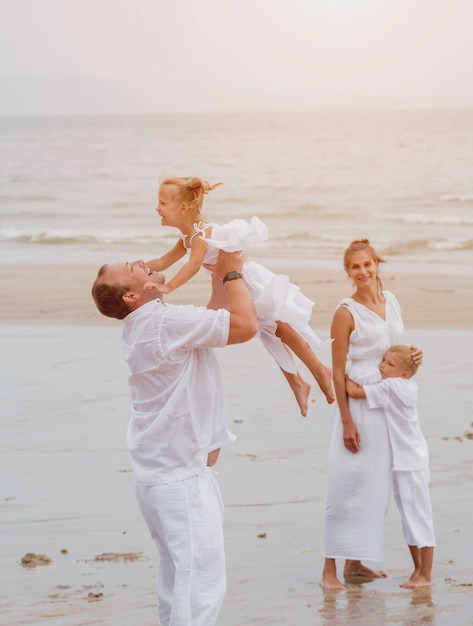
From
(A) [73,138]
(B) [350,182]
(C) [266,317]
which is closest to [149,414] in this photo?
(C) [266,317]

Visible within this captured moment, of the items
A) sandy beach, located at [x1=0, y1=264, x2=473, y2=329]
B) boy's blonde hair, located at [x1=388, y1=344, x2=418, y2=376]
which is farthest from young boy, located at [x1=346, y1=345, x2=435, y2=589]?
sandy beach, located at [x1=0, y1=264, x2=473, y2=329]

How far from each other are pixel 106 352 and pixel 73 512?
4.83m

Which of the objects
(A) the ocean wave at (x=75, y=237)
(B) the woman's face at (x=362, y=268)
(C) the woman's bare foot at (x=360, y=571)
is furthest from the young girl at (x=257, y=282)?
(A) the ocean wave at (x=75, y=237)

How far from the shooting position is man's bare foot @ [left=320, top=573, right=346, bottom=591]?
5.85 m

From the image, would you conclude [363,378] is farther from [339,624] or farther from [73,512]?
[73,512]

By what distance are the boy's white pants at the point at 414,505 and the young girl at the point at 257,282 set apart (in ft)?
4.59

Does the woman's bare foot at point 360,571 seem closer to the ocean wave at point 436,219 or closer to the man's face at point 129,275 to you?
the man's face at point 129,275

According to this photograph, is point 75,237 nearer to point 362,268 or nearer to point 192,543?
point 362,268

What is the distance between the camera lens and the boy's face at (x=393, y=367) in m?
6.07

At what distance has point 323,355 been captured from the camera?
11008mm

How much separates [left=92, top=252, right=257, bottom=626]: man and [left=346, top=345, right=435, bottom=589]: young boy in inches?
79.7

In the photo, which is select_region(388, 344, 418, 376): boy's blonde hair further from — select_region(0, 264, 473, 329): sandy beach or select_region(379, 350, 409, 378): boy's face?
select_region(0, 264, 473, 329): sandy beach

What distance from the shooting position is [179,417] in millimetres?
4047

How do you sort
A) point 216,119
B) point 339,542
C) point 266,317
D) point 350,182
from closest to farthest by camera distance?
point 266,317 → point 339,542 → point 350,182 → point 216,119
